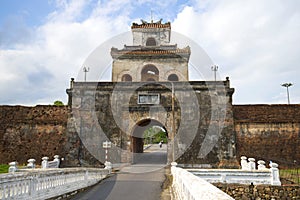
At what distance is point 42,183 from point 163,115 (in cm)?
1089

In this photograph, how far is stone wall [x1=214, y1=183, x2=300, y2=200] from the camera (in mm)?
10781

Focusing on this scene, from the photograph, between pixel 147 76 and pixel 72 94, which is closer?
pixel 72 94

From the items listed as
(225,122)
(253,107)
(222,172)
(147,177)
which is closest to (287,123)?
(253,107)

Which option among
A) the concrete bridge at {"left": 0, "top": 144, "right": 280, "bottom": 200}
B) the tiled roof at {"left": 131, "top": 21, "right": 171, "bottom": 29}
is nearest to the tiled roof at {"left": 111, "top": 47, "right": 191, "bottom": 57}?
the tiled roof at {"left": 131, "top": 21, "right": 171, "bottom": 29}

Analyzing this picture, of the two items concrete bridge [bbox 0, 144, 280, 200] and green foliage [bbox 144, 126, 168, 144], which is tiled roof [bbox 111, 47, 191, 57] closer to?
concrete bridge [bbox 0, 144, 280, 200]

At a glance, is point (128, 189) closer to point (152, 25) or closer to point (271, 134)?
point (271, 134)

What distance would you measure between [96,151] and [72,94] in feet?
13.4

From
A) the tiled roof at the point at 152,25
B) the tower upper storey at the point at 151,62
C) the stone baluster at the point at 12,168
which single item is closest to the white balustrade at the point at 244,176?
the stone baluster at the point at 12,168

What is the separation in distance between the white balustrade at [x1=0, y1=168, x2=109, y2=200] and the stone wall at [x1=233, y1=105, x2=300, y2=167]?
33.8ft

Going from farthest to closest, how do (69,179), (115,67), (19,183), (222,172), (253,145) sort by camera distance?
(115,67), (253,145), (222,172), (69,179), (19,183)

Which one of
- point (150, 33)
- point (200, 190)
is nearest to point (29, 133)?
point (150, 33)

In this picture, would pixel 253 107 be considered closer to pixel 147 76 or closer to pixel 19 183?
pixel 147 76

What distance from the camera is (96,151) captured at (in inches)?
645

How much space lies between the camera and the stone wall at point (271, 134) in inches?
627
